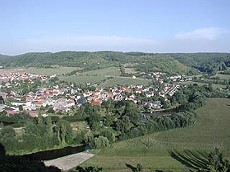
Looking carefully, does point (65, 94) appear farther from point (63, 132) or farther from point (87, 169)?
point (87, 169)

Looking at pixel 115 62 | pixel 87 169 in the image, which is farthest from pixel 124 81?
pixel 87 169

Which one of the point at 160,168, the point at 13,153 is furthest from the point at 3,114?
the point at 160,168

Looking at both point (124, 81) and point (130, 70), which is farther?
point (130, 70)

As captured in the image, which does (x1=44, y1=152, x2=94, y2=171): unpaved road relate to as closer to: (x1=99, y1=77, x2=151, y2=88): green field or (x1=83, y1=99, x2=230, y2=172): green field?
(x1=83, y1=99, x2=230, y2=172): green field

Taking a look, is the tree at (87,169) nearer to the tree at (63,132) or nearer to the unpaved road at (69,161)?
the unpaved road at (69,161)

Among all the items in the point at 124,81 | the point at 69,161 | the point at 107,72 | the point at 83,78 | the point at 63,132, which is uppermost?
the point at 107,72

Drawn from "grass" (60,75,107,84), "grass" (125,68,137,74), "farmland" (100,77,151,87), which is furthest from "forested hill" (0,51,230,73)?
"farmland" (100,77,151,87)

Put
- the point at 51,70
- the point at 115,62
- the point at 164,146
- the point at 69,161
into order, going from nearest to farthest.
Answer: the point at 69,161, the point at 164,146, the point at 51,70, the point at 115,62
